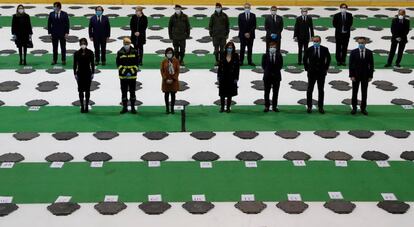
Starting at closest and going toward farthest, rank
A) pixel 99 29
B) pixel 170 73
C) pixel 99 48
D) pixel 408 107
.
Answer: pixel 170 73 → pixel 408 107 → pixel 99 29 → pixel 99 48

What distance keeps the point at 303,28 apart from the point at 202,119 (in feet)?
13.5

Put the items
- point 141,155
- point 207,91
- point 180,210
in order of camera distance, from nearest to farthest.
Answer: point 180,210, point 141,155, point 207,91

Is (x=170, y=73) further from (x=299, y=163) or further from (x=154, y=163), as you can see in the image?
(x=299, y=163)

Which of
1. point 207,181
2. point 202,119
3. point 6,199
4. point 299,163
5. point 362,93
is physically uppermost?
point 362,93

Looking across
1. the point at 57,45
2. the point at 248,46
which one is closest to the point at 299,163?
the point at 248,46

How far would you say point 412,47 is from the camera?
1686 cm

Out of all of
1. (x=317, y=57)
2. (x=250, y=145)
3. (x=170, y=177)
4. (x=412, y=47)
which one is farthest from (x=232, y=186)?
(x=412, y=47)

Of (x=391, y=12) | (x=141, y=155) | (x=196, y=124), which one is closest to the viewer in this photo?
(x=141, y=155)

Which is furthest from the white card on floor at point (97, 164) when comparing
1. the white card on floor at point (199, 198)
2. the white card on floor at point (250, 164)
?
the white card on floor at point (250, 164)

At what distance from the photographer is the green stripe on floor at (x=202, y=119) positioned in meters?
11.5

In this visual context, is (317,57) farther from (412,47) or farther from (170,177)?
(412,47)

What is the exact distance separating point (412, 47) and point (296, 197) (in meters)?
9.02

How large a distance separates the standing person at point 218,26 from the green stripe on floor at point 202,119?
2760 mm

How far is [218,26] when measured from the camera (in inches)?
580
